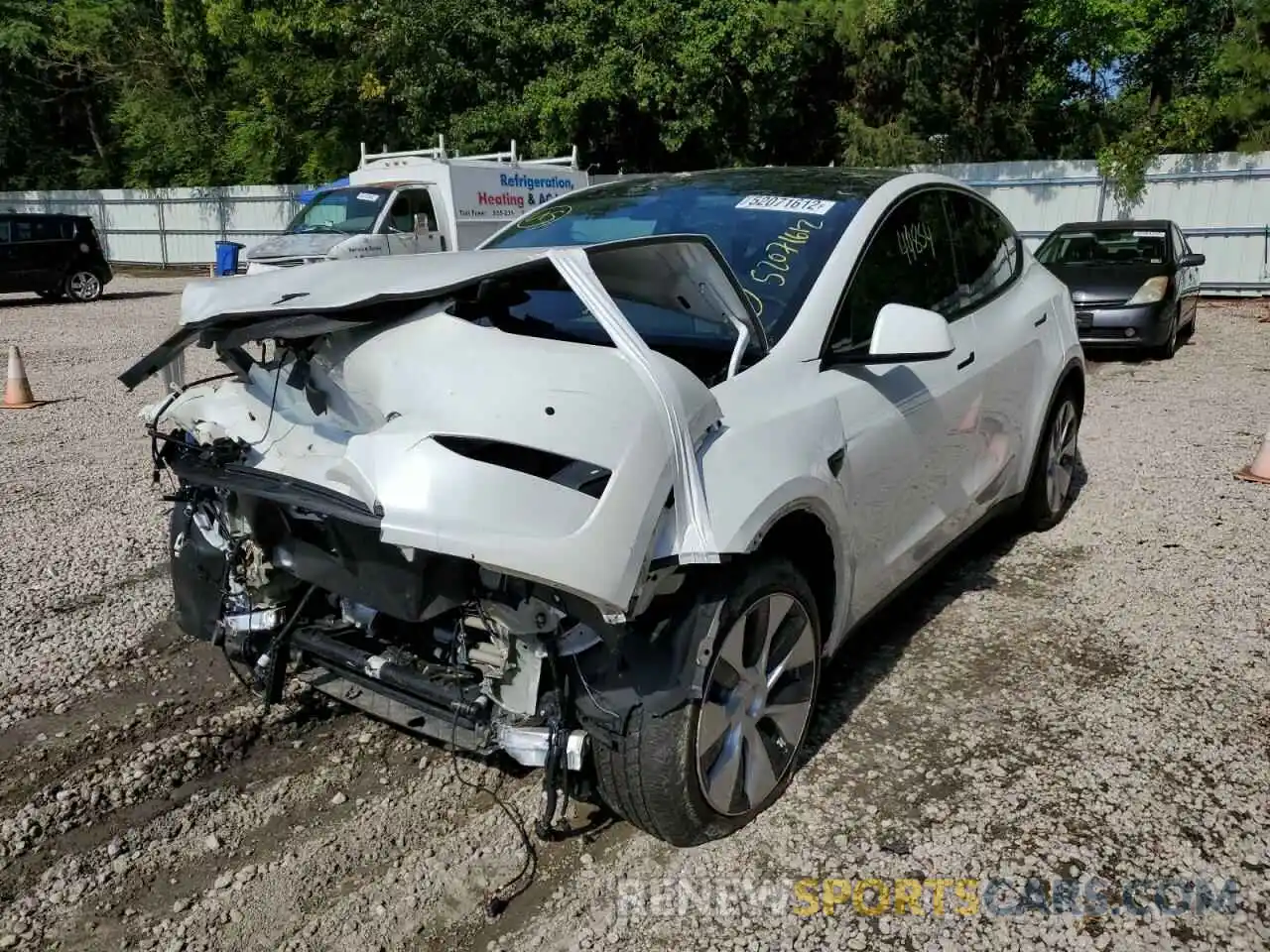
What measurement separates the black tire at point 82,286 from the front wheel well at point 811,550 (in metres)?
19.6

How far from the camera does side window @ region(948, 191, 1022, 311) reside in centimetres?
439

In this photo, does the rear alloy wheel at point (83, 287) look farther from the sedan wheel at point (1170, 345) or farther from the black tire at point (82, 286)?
the sedan wheel at point (1170, 345)

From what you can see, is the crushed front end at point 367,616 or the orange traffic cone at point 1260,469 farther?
the orange traffic cone at point 1260,469

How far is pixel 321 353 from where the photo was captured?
2.77 m

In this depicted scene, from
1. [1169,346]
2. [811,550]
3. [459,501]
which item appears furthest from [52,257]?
[459,501]

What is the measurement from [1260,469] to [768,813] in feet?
16.3

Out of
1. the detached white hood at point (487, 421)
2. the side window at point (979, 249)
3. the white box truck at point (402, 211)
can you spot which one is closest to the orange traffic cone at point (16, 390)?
the white box truck at point (402, 211)

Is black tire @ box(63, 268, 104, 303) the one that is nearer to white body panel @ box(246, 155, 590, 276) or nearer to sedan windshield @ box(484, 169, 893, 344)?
white body panel @ box(246, 155, 590, 276)

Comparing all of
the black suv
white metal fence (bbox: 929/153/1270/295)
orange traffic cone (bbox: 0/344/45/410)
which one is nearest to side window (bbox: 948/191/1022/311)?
orange traffic cone (bbox: 0/344/45/410)

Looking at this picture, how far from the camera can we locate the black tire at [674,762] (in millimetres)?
2564

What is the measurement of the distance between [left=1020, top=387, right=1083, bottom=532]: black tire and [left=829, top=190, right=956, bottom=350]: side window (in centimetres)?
127

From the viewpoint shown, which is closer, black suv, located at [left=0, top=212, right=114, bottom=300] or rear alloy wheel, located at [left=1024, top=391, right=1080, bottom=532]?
rear alloy wheel, located at [left=1024, top=391, right=1080, bottom=532]

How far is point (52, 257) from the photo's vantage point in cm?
1853

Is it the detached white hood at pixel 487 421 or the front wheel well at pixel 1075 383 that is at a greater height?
the detached white hood at pixel 487 421
